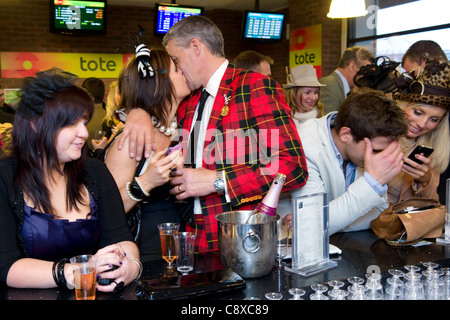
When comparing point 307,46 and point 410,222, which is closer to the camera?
point 410,222

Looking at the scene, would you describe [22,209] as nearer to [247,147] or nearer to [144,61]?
[144,61]

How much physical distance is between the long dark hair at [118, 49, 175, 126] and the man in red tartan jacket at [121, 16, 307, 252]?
0.20 m

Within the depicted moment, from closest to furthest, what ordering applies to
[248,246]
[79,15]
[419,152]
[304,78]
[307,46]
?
[248,246] < [419,152] < [304,78] < [79,15] < [307,46]

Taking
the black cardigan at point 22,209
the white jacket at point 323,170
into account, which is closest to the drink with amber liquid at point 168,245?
the black cardigan at point 22,209

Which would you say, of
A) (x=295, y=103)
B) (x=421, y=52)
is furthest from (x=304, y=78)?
(x=421, y=52)

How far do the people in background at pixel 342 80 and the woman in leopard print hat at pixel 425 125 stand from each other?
2.37m

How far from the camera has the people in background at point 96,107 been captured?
15.4ft

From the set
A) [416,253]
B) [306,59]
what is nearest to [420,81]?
[416,253]

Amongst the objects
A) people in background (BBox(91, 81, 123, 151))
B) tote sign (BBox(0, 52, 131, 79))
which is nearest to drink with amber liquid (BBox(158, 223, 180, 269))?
people in background (BBox(91, 81, 123, 151))

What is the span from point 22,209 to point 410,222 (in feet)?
4.80

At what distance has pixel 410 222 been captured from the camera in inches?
73.3

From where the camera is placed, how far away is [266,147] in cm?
199

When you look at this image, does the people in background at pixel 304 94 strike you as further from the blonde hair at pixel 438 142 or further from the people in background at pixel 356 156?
the people in background at pixel 356 156
